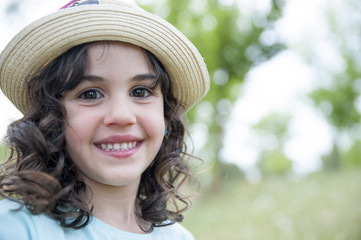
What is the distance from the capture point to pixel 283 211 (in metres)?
6.53

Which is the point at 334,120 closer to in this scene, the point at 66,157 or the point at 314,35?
the point at 314,35

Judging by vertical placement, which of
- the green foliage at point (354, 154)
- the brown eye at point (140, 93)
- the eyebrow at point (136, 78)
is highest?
the eyebrow at point (136, 78)

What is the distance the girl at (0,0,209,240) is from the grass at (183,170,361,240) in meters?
4.46

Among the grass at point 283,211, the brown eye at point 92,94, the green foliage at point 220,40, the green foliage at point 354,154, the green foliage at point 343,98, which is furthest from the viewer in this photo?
the green foliage at point 354,154

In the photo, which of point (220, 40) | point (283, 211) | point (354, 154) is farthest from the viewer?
point (354, 154)

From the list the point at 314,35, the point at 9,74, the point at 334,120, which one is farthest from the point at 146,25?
the point at 334,120

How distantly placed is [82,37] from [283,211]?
565cm

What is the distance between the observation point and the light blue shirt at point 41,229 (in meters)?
1.36

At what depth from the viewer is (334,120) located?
47.1 feet

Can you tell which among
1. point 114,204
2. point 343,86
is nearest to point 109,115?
point 114,204

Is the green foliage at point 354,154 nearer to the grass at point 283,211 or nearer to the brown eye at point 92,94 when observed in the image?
the grass at point 283,211

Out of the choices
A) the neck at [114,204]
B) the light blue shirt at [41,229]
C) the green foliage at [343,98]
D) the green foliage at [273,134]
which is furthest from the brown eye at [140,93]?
the green foliage at [273,134]

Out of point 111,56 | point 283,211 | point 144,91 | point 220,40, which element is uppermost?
point 220,40

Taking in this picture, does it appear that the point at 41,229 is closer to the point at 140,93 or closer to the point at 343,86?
the point at 140,93
